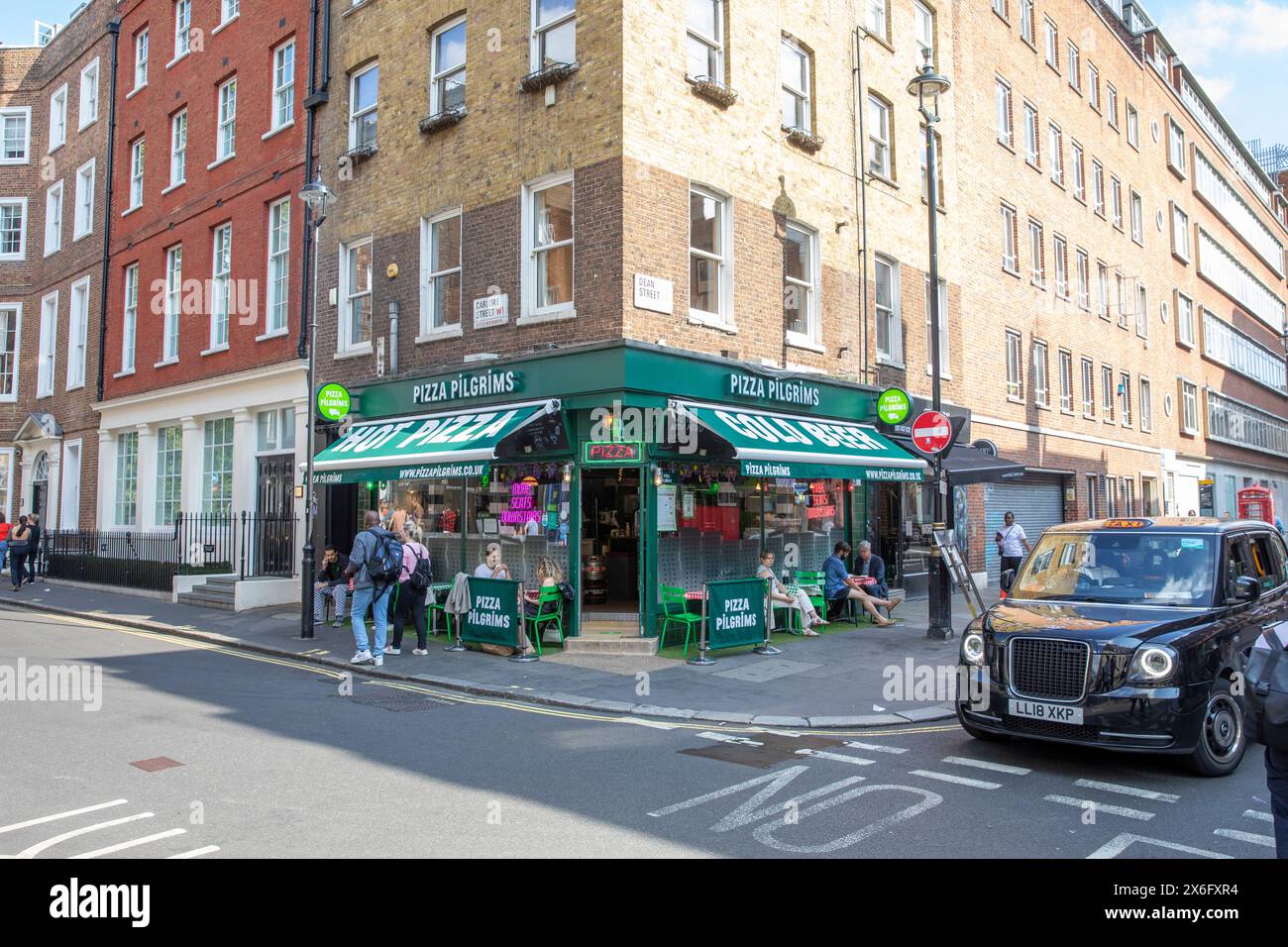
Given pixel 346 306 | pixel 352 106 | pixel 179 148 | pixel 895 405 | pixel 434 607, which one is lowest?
pixel 434 607

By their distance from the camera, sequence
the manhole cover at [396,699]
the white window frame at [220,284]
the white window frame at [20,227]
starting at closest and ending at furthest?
the manhole cover at [396,699], the white window frame at [220,284], the white window frame at [20,227]

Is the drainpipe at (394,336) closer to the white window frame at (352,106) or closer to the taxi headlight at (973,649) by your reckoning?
the white window frame at (352,106)

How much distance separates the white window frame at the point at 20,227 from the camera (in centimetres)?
2958

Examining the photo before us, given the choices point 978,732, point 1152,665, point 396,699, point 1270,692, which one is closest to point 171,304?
point 396,699

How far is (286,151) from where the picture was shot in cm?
1881

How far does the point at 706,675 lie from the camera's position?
1066cm

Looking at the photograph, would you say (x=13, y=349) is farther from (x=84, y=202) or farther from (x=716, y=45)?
(x=716, y=45)

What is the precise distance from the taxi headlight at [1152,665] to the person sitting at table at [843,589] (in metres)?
8.69

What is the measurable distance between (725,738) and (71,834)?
15.8ft

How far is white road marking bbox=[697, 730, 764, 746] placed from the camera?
7.62m

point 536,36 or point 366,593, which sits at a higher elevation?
point 536,36

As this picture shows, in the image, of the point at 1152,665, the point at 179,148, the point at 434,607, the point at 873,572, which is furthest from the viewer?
the point at 179,148

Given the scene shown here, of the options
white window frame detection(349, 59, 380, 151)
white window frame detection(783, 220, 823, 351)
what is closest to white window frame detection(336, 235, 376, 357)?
white window frame detection(349, 59, 380, 151)

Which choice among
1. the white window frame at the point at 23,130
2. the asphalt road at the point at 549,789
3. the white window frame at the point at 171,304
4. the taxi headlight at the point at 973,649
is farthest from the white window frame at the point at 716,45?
the white window frame at the point at 23,130
